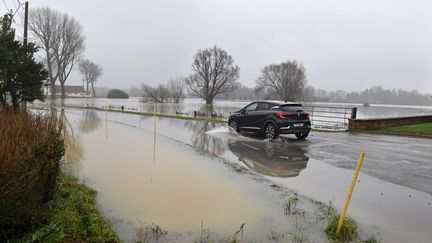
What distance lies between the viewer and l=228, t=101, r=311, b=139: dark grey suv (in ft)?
42.0

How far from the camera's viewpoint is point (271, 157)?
31.5 ft

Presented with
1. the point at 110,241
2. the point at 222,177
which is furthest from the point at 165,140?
the point at 110,241

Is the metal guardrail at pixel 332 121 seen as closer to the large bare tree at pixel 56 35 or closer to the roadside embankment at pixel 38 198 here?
the roadside embankment at pixel 38 198

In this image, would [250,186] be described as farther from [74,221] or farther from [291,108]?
[291,108]

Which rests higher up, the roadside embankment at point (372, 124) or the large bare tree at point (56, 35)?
the large bare tree at point (56, 35)

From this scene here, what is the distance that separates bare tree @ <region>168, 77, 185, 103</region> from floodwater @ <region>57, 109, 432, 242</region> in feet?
193

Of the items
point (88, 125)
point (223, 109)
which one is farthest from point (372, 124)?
point (223, 109)

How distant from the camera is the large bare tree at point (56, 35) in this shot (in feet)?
194

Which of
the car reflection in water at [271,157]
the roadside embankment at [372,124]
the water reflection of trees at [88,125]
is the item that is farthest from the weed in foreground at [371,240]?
the water reflection of trees at [88,125]

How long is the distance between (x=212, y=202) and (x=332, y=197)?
2305 mm

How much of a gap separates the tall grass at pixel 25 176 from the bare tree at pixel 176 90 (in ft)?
215

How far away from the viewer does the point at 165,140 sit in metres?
13.1

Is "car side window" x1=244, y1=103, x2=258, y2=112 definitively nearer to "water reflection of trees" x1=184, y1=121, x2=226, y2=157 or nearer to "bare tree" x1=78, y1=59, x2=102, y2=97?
"water reflection of trees" x1=184, y1=121, x2=226, y2=157

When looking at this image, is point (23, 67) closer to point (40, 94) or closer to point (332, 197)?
point (40, 94)
